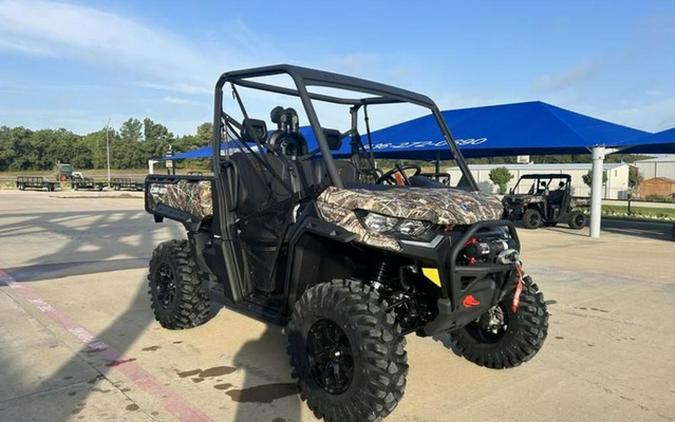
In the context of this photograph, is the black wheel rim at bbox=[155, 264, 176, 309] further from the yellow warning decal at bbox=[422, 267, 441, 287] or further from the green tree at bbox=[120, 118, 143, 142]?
the green tree at bbox=[120, 118, 143, 142]

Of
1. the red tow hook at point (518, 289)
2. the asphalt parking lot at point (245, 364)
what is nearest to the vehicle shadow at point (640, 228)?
the asphalt parking lot at point (245, 364)

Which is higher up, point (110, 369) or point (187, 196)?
point (187, 196)

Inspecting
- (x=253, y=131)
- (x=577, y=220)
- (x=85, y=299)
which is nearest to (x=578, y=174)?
(x=577, y=220)

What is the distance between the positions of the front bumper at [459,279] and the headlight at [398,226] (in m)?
0.09

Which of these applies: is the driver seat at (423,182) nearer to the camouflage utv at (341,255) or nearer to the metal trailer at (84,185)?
the camouflage utv at (341,255)

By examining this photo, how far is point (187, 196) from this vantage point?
16.1 feet

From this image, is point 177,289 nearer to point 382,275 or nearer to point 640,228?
point 382,275

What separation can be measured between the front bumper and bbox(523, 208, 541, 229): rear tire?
1342 centimetres

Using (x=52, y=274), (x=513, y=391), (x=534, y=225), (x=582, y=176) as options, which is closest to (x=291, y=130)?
(x=513, y=391)

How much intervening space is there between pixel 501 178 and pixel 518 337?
131 ft

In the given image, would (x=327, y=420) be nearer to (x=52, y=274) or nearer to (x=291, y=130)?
(x=291, y=130)

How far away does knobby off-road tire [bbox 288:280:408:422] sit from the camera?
298cm

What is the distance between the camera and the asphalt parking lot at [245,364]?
3.47 metres

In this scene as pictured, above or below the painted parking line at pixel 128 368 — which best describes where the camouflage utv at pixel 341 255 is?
above
